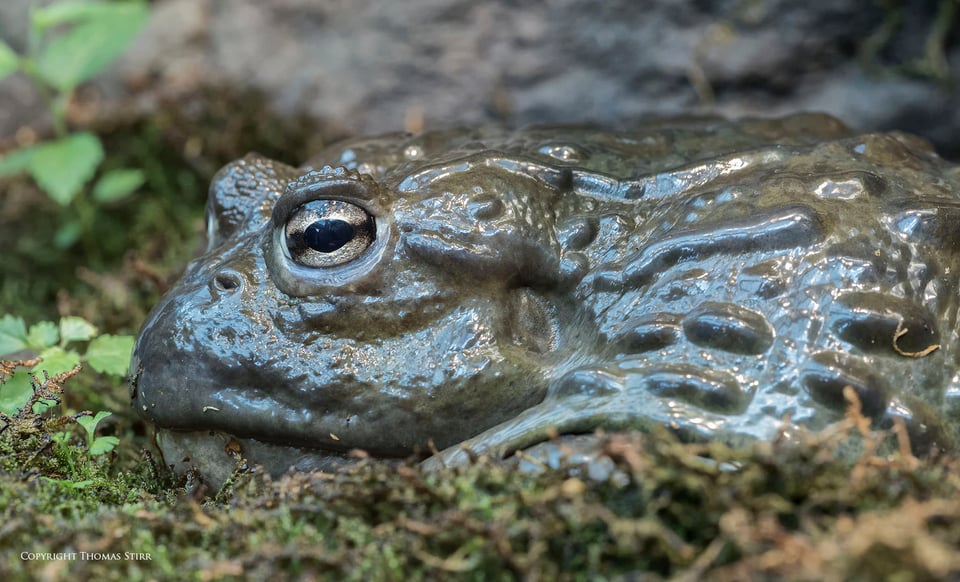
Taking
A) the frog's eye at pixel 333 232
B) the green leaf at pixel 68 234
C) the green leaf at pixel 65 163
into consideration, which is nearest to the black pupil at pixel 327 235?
the frog's eye at pixel 333 232

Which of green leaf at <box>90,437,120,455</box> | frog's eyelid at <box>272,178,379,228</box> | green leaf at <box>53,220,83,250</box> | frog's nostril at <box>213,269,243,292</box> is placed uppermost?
frog's eyelid at <box>272,178,379,228</box>

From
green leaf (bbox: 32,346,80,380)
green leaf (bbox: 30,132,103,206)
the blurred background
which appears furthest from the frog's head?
the blurred background

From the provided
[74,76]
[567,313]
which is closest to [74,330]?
[567,313]

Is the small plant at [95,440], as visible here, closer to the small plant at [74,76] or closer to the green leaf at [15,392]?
the green leaf at [15,392]

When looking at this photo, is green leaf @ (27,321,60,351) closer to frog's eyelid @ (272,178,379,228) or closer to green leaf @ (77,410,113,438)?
green leaf @ (77,410,113,438)

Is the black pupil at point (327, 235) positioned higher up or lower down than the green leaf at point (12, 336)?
higher up

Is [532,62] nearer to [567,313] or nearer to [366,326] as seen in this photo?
[567,313]
